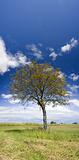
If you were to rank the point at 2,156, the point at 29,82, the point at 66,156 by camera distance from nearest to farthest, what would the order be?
the point at 2,156
the point at 66,156
the point at 29,82

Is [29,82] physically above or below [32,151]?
above

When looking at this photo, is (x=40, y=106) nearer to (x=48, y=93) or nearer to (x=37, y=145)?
(x=48, y=93)

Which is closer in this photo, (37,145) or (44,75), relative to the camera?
(37,145)

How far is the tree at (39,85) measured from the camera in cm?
6219

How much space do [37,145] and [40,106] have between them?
40113 mm

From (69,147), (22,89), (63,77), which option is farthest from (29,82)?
(69,147)

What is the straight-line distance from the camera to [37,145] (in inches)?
930

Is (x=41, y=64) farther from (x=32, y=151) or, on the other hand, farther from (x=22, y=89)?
(x=32, y=151)

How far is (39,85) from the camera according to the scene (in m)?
62.2

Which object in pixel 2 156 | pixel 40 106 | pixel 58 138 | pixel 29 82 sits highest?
pixel 29 82

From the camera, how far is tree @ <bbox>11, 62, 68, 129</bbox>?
62.2 meters

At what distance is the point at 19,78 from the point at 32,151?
4190 cm

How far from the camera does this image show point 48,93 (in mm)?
62938

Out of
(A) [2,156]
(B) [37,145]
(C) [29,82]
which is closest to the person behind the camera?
(A) [2,156]
